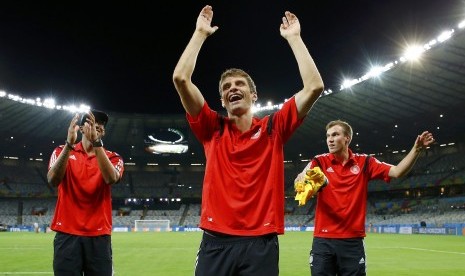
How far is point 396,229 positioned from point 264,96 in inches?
794

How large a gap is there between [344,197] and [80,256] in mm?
3279

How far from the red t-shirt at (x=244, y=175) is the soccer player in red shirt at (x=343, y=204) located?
66.5 inches

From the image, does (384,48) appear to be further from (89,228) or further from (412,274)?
(89,228)

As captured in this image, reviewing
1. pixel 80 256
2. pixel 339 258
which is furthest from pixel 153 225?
pixel 80 256

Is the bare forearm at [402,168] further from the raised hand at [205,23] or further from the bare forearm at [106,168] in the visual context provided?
the raised hand at [205,23]

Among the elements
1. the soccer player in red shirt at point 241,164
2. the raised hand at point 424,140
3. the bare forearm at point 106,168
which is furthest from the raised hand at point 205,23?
the raised hand at point 424,140

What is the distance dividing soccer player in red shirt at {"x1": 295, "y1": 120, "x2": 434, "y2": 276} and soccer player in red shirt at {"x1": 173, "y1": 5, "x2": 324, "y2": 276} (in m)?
1.71

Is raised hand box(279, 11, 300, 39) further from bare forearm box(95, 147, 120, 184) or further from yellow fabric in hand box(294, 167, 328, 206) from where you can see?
bare forearm box(95, 147, 120, 184)

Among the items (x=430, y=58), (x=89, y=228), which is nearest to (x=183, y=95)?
(x=89, y=228)

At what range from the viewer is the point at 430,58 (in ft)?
119

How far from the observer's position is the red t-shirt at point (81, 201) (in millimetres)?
5086

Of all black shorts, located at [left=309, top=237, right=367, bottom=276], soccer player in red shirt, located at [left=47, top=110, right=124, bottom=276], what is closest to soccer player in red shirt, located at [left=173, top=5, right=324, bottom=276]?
soccer player in red shirt, located at [left=47, top=110, right=124, bottom=276]

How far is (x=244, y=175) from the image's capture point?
350 cm

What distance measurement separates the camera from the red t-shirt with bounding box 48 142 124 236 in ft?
16.7
